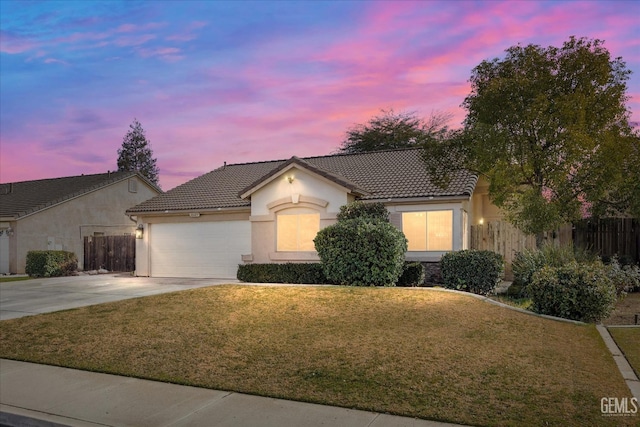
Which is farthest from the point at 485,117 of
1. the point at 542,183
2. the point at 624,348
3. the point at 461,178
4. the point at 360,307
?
the point at 624,348

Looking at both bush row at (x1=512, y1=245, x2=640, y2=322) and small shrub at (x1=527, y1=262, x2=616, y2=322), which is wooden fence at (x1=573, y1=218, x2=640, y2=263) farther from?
small shrub at (x1=527, y1=262, x2=616, y2=322)

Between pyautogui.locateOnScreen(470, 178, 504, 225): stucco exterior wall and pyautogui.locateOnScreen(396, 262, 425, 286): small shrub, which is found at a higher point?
pyautogui.locateOnScreen(470, 178, 504, 225): stucco exterior wall

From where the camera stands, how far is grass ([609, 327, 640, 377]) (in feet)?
22.8

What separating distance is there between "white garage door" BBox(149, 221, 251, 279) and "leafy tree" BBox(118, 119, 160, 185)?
1464 inches

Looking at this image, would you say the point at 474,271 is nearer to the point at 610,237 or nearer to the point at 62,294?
the point at 610,237

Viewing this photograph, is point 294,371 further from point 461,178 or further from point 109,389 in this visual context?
point 461,178

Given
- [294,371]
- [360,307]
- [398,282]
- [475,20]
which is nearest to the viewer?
[294,371]

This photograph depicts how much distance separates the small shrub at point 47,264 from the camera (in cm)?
2306

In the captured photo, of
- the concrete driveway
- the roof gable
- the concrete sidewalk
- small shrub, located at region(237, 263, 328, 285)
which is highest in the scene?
the roof gable

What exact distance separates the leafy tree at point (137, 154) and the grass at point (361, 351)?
1869 inches

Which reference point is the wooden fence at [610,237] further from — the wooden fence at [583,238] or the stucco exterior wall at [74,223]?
the stucco exterior wall at [74,223]

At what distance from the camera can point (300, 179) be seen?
1841 centimetres

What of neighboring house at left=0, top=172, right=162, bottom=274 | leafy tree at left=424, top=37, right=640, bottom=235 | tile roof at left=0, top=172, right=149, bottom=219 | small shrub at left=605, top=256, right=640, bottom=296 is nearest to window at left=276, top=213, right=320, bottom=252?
leafy tree at left=424, top=37, right=640, bottom=235

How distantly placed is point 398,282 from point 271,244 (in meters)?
5.80
